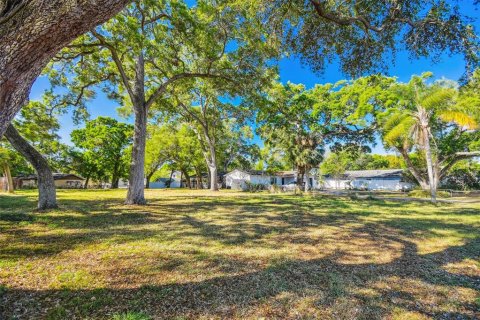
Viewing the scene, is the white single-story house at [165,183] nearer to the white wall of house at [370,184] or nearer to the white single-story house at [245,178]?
the white single-story house at [245,178]

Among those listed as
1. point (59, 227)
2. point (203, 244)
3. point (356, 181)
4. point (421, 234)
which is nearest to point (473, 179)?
point (356, 181)

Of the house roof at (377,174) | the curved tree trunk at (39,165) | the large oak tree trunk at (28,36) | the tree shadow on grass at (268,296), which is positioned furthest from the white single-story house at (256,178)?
the large oak tree trunk at (28,36)

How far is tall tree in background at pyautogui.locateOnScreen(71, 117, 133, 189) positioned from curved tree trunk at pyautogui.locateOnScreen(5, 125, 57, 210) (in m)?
34.0

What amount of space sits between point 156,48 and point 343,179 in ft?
167

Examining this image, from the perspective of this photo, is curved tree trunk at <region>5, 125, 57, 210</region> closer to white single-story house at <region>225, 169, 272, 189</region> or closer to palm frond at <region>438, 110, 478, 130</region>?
palm frond at <region>438, 110, 478, 130</region>

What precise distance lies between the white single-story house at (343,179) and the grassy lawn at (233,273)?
35066 millimetres

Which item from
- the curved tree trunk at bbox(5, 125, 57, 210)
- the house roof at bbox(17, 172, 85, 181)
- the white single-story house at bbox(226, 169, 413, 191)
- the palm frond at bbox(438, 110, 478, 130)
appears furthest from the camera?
the house roof at bbox(17, 172, 85, 181)

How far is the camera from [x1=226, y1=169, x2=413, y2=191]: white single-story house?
45306 millimetres

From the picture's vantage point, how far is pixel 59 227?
7039mm

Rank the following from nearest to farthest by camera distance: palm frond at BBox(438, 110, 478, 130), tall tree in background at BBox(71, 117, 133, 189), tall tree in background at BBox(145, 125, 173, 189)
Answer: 1. palm frond at BBox(438, 110, 478, 130)
2. tall tree in background at BBox(145, 125, 173, 189)
3. tall tree in background at BBox(71, 117, 133, 189)

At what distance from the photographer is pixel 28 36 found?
6.91 ft

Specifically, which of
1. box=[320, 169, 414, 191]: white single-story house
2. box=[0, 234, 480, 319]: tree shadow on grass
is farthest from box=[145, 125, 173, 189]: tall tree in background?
box=[0, 234, 480, 319]: tree shadow on grass

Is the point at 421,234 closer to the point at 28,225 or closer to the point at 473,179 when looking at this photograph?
the point at 28,225

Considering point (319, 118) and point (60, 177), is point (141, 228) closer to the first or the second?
point (319, 118)
